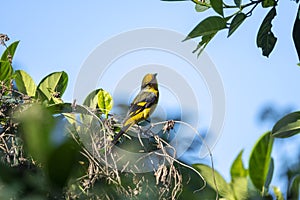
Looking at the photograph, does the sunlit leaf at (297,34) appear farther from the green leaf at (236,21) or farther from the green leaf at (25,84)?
the green leaf at (25,84)

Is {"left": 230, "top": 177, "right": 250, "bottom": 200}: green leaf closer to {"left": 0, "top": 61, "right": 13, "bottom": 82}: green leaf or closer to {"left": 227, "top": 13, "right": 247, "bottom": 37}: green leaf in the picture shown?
{"left": 227, "top": 13, "right": 247, "bottom": 37}: green leaf

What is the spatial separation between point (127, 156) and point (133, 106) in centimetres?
37

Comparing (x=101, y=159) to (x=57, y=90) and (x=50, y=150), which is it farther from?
(x=50, y=150)

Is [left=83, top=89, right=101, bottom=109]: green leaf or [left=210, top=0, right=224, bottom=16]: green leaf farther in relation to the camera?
[left=83, top=89, right=101, bottom=109]: green leaf

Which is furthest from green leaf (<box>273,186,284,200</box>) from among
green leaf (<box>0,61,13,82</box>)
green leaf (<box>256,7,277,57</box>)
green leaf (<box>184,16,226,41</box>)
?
green leaf (<box>0,61,13,82</box>)

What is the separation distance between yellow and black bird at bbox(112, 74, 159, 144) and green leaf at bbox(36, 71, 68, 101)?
0.18 metres

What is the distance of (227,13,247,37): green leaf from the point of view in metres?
1.07

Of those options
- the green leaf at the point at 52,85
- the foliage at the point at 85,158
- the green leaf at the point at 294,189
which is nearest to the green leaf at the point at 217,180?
the foliage at the point at 85,158

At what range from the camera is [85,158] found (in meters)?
0.97

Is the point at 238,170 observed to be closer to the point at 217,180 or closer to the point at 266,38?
the point at 217,180

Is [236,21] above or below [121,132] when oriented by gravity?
above

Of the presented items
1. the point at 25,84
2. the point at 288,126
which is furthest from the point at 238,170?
the point at 25,84

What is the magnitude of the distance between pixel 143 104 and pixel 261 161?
875 millimetres

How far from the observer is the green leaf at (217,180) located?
73 centimetres
